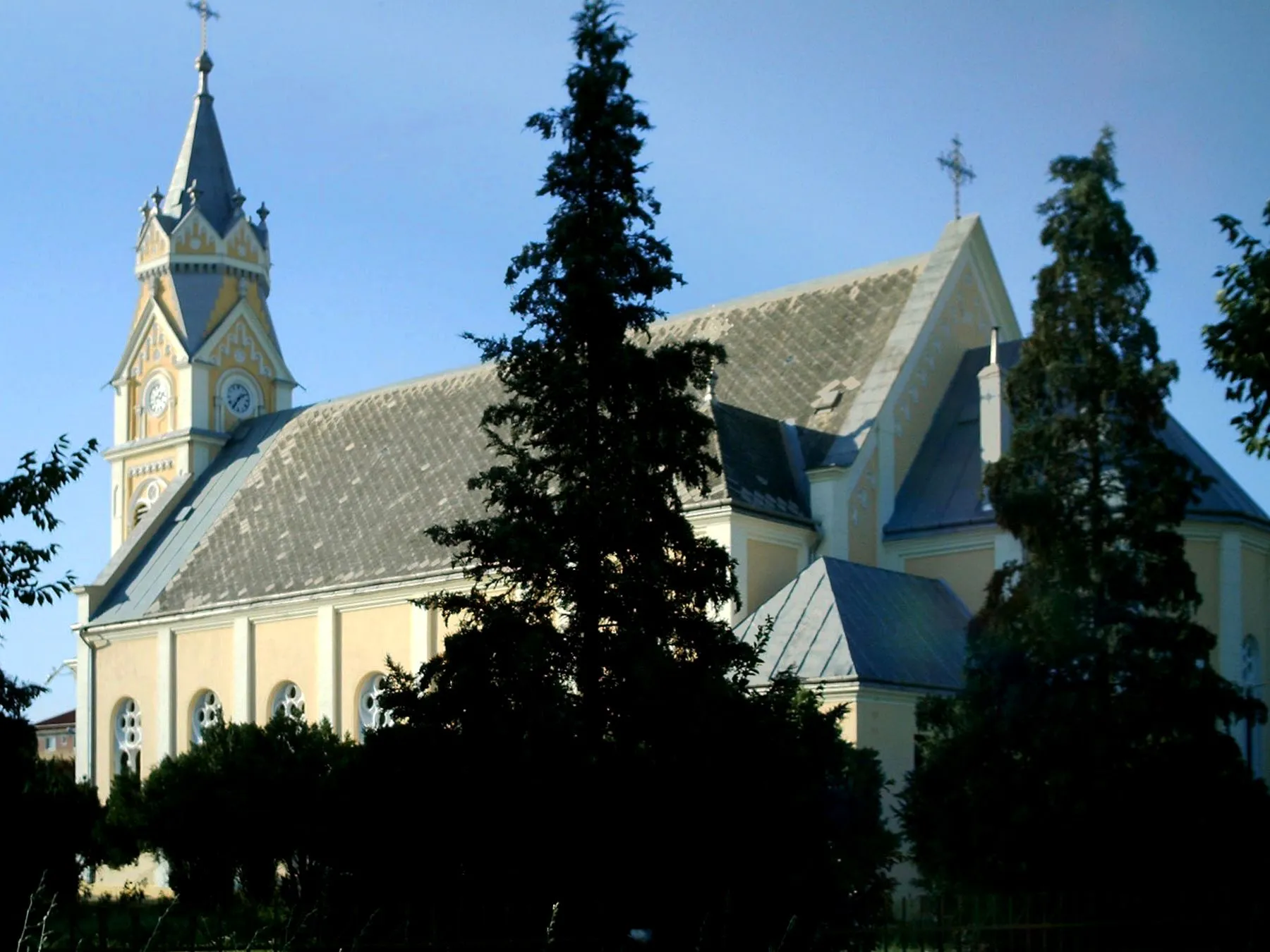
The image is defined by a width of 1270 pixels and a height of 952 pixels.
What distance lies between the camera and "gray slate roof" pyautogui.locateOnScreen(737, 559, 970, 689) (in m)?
27.5

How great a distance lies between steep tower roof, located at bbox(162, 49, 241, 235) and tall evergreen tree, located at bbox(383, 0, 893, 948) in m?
32.1

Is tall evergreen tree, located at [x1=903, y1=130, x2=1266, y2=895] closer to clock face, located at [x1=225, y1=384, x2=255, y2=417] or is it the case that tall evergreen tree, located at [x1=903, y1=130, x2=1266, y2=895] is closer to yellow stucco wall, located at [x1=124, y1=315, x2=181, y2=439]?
clock face, located at [x1=225, y1=384, x2=255, y2=417]

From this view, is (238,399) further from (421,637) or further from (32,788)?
(32,788)

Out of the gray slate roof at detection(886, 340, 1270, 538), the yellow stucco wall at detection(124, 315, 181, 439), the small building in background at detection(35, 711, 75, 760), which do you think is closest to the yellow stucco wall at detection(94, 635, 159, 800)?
the yellow stucco wall at detection(124, 315, 181, 439)

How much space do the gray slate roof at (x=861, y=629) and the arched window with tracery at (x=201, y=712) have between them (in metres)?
16.3

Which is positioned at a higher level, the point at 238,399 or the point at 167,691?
the point at 238,399

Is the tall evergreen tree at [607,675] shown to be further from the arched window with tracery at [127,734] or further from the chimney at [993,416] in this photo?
the arched window with tracery at [127,734]

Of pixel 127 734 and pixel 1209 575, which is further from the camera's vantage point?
pixel 127 734

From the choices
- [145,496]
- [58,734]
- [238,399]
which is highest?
[238,399]

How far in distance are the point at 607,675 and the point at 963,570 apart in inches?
613

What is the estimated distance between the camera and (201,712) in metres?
41.8

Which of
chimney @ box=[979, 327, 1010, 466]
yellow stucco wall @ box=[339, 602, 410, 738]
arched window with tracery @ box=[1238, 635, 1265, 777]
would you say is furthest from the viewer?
yellow stucco wall @ box=[339, 602, 410, 738]

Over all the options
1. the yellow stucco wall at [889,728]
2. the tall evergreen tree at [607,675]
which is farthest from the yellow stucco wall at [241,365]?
the tall evergreen tree at [607,675]

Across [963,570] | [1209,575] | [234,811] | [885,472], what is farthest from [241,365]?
[1209,575]
